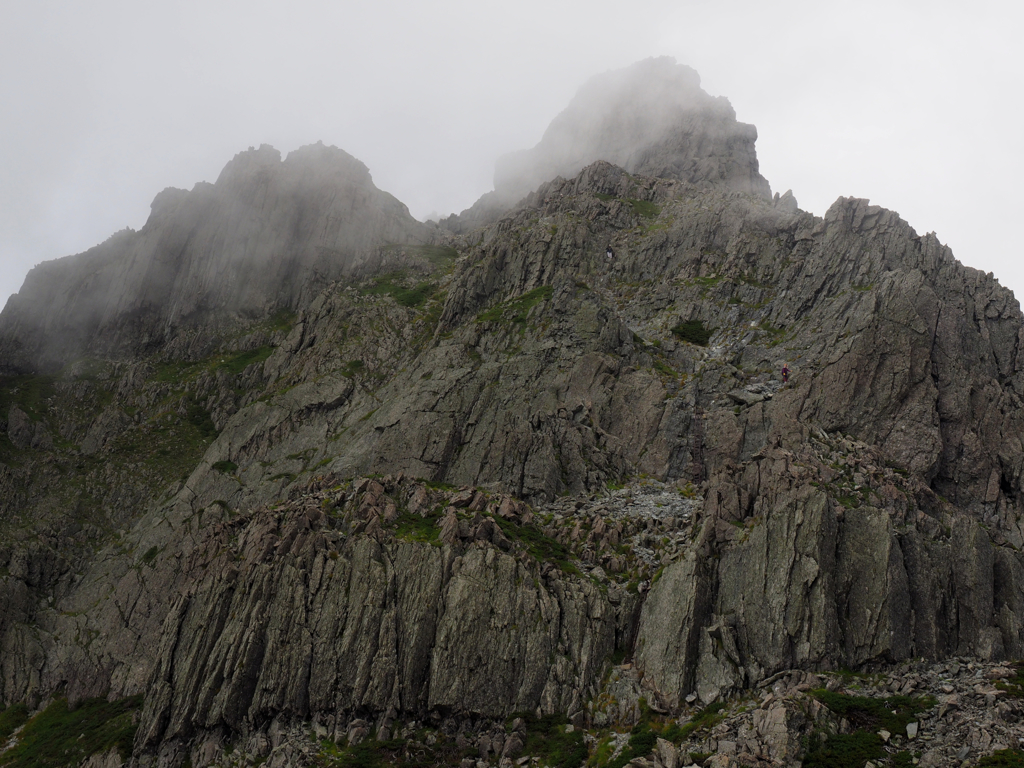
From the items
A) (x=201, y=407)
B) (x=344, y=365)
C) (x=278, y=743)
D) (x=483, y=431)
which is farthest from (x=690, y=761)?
(x=201, y=407)

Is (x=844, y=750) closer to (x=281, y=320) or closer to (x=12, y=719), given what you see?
(x=12, y=719)

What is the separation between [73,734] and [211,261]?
130 meters

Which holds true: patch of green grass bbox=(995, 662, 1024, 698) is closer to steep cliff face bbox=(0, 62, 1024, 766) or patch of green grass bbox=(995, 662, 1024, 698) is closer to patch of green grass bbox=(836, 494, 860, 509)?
steep cliff face bbox=(0, 62, 1024, 766)

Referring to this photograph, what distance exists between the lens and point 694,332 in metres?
105

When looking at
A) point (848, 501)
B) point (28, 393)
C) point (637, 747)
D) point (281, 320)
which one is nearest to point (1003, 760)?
point (637, 747)

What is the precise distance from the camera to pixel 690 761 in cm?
3962

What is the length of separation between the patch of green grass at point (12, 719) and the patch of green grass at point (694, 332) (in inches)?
4263

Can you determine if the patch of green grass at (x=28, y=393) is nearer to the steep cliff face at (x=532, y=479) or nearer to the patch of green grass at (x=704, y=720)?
the steep cliff face at (x=532, y=479)

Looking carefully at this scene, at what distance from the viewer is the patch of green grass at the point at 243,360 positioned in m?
145

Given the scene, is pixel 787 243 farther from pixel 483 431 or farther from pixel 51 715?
pixel 51 715

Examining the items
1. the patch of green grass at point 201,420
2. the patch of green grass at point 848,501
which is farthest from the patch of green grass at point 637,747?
the patch of green grass at point 201,420

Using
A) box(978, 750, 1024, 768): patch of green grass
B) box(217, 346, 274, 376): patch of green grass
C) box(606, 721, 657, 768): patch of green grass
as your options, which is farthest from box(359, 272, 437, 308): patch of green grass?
box(978, 750, 1024, 768): patch of green grass

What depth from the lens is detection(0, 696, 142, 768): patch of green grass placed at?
6781cm

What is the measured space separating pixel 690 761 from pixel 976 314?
7582cm
